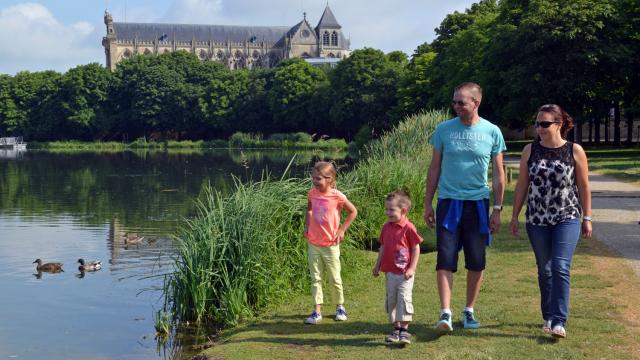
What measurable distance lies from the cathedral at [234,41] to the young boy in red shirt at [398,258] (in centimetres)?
12375

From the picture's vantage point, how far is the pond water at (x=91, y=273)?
8.52 m

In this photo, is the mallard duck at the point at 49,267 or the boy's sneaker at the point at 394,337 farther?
the mallard duck at the point at 49,267

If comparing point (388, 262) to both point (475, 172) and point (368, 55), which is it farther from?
point (368, 55)

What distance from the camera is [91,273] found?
40.8 ft

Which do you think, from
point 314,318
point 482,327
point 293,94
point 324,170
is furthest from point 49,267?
point 293,94

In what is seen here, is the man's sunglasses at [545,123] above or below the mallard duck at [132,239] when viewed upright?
above

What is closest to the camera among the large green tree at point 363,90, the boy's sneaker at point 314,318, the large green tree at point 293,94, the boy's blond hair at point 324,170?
the boy's blond hair at point 324,170

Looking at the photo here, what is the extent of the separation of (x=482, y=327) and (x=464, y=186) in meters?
1.23

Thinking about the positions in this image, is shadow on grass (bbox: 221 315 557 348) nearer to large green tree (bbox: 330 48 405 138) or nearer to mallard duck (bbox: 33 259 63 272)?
mallard duck (bbox: 33 259 63 272)

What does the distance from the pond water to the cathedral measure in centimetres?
10526

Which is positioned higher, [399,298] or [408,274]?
[408,274]

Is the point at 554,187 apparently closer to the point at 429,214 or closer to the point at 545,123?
the point at 545,123

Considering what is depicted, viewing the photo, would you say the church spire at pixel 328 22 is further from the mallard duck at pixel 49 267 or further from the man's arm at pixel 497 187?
the man's arm at pixel 497 187

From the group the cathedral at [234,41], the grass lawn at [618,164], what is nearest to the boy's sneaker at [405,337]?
the grass lawn at [618,164]
